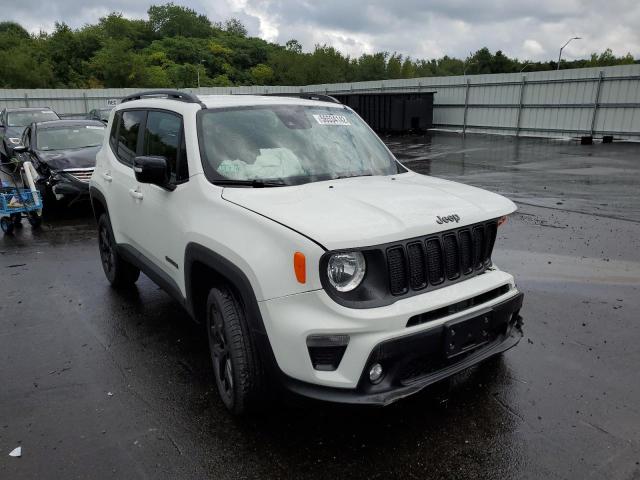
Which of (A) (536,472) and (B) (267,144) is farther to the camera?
(B) (267,144)

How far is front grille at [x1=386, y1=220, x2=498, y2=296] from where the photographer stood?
276 cm

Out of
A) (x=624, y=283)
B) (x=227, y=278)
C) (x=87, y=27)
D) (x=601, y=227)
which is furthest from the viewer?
(x=87, y=27)

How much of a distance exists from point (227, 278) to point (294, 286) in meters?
0.57

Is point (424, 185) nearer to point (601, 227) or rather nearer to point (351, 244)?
point (351, 244)

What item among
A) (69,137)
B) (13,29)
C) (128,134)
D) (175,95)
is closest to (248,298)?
(175,95)

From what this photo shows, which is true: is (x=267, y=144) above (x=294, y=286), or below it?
above

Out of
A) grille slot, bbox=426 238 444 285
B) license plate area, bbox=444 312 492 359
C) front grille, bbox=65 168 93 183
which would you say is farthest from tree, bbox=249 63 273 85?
license plate area, bbox=444 312 492 359

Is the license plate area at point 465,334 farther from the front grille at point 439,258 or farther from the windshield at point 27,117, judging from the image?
the windshield at point 27,117

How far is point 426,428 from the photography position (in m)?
3.13

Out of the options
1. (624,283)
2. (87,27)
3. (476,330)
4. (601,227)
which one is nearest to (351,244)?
(476,330)

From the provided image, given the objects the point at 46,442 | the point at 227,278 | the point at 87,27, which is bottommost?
the point at 46,442

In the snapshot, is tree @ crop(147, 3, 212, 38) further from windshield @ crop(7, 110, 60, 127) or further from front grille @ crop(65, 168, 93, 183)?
front grille @ crop(65, 168, 93, 183)

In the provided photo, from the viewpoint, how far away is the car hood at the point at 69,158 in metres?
9.68

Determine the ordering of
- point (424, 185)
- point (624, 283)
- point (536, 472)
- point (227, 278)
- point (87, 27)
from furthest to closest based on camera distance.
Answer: point (87, 27)
point (624, 283)
point (424, 185)
point (227, 278)
point (536, 472)
